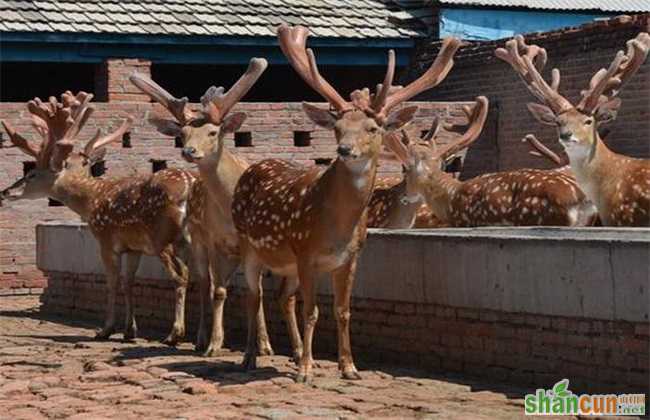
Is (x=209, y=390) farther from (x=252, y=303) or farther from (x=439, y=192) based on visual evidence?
(x=439, y=192)

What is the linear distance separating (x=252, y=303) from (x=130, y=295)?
119 inches

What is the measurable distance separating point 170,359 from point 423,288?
7.50 ft

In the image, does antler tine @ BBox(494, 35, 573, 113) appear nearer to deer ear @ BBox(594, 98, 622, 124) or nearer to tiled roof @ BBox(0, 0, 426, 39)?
deer ear @ BBox(594, 98, 622, 124)

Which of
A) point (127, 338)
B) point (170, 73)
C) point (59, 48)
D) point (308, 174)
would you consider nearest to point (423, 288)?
point (308, 174)

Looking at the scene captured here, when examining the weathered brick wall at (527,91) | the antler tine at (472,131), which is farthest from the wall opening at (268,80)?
the antler tine at (472,131)

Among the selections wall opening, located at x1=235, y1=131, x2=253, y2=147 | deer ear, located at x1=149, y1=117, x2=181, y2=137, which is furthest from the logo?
wall opening, located at x1=235, y1=131, x2=253, y2=147

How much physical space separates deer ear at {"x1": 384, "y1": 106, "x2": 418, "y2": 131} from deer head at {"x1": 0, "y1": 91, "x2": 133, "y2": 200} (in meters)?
5.74

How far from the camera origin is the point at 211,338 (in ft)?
44.5

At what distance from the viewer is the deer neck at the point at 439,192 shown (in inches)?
623

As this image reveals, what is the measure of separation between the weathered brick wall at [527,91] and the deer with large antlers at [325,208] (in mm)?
8080

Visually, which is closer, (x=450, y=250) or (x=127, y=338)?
(x=450, y=250)

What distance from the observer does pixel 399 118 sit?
11.6 m

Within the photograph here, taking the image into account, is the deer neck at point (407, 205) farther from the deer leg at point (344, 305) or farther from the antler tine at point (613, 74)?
the deer leg at point (344, 305)

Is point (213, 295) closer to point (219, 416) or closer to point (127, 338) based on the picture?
point (127, 338)
